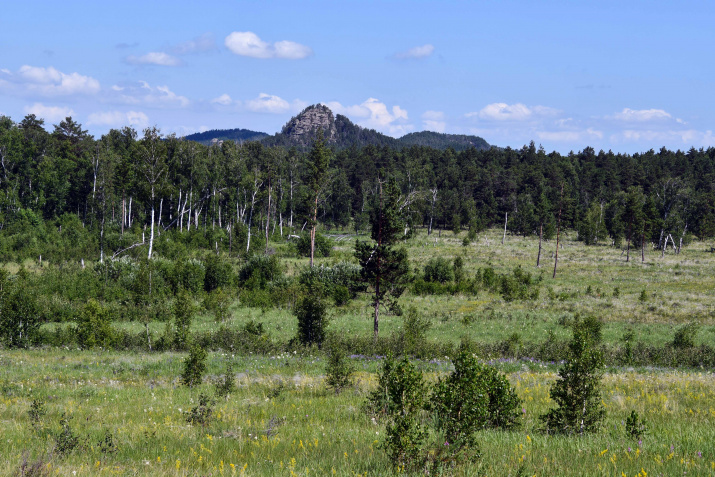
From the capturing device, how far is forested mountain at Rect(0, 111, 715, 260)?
51844 millimetres

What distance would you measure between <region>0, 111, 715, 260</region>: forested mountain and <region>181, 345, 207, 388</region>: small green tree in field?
19.7 metres

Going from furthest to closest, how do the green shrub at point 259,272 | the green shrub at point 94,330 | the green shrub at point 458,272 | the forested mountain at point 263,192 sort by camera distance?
the forested mountain at point 263,192 → the green shrub at point 458,272 → the green shrub at point 259,272 → the green shrub at point 94,330

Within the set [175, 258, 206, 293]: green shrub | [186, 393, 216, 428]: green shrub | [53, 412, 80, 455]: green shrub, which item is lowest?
[175, 258, 206, 293]: green shrub

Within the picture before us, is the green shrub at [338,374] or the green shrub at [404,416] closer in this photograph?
the green shrub at [404,416]

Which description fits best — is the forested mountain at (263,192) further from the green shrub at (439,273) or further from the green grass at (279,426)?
the green grass at (279,426)

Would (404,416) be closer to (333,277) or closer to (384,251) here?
(384,251)

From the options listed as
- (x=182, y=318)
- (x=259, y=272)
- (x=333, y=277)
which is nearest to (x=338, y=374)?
(x=182, y=318)

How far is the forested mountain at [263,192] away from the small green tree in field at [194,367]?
777 inches

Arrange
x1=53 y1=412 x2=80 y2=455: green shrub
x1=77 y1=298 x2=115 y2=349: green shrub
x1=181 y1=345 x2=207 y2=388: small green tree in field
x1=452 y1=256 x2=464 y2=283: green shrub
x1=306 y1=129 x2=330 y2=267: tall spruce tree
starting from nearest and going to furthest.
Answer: x1=53 y1=412 x2=80 y2=455: green shrub
x1=181 y1=345 x2=207 y2=388: small green tree in field
x1=77 y1=298 x2=115 y2=349: green shrub
x1=452 y1=256 x2=464 y2=283: green shrub
x1=306 y1=129 x2=330 y2=267: tall spruce tree

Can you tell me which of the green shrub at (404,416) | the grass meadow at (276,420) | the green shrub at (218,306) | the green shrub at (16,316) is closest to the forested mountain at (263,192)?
the green shrub at (218,306)

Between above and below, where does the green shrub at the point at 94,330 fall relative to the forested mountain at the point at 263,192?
below

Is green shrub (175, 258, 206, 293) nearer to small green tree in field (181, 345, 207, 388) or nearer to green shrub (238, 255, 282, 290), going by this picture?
green shrub (238, 255, 282, 290)

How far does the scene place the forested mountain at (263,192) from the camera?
170ft

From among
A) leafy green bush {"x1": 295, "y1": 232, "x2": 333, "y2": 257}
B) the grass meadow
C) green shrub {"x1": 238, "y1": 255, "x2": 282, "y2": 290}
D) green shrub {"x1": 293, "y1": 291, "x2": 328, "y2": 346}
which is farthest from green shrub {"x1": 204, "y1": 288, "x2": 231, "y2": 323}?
leafy green bush {"x1": 295, "y1": 232, "x2": 333, "y2": 257}
